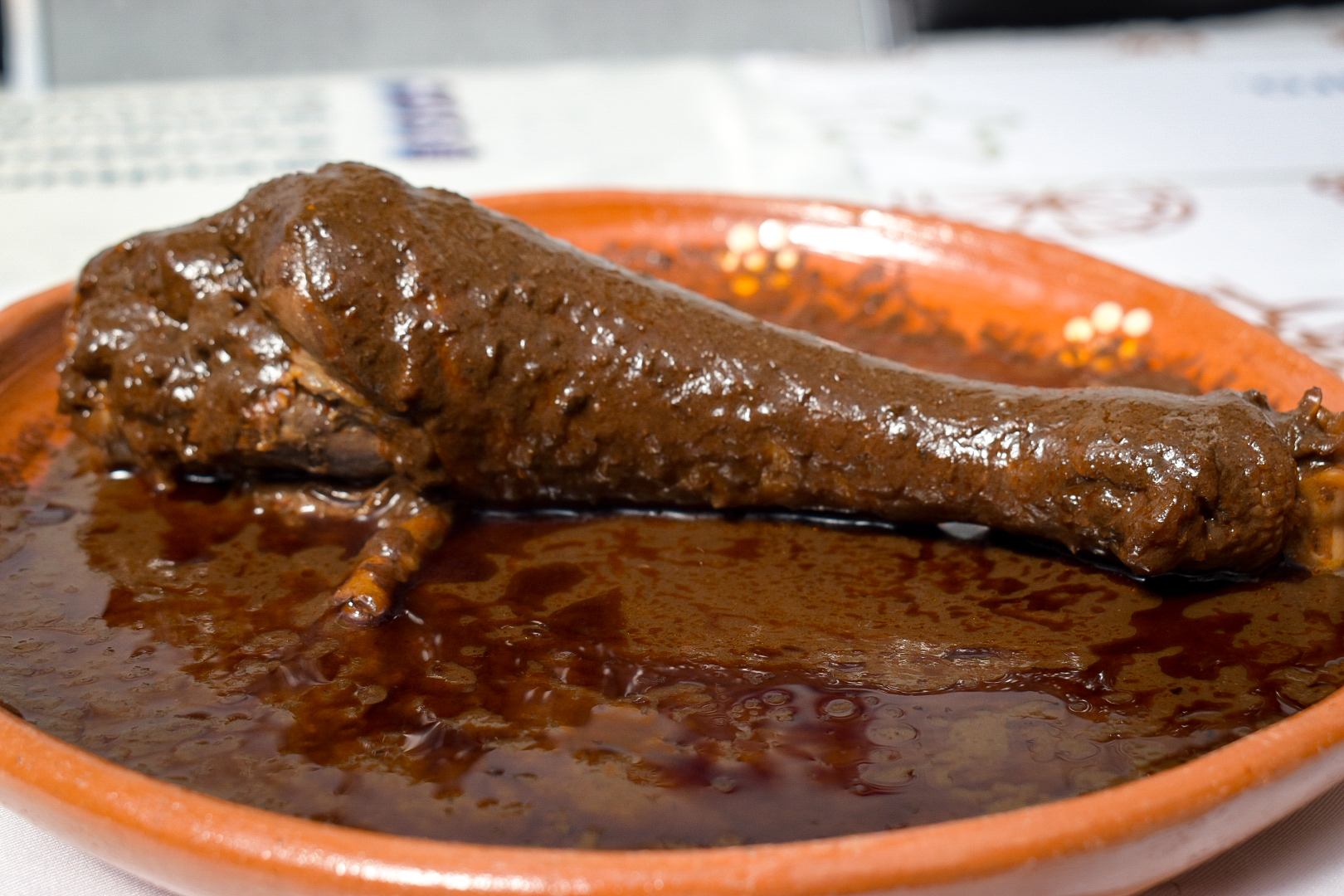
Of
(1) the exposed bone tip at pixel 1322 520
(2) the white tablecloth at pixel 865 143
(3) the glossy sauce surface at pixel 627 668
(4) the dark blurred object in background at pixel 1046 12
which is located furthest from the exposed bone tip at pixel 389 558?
(4) the dark blurred object in background at pixel 1046 12

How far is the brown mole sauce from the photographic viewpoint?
86 centimetres

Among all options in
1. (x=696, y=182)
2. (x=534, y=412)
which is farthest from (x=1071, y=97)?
(x=534, y=412)

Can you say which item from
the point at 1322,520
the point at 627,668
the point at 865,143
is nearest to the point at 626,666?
the point at 627,668

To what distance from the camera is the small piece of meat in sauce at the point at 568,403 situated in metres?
1.12

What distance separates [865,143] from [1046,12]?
4.41 feet

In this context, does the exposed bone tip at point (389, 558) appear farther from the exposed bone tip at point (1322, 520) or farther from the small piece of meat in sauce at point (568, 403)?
the exposed bone tip at point (1322, 520)

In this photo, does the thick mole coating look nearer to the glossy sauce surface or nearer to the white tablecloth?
the glossy sauce surface

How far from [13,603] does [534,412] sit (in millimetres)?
504

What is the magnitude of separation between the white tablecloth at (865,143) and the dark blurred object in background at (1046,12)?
20 centimetres

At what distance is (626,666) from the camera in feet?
3.34

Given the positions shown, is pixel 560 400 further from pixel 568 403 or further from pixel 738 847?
pixel 738 847

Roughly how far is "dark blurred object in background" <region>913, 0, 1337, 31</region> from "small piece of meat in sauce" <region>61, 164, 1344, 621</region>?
2796 millimetres

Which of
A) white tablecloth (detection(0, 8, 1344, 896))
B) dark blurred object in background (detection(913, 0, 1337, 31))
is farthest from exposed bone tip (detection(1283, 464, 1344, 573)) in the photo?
dark blurred object in background (detection(913, 0, 1337, 31))

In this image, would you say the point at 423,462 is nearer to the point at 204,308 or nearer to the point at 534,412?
the point at 534,412
